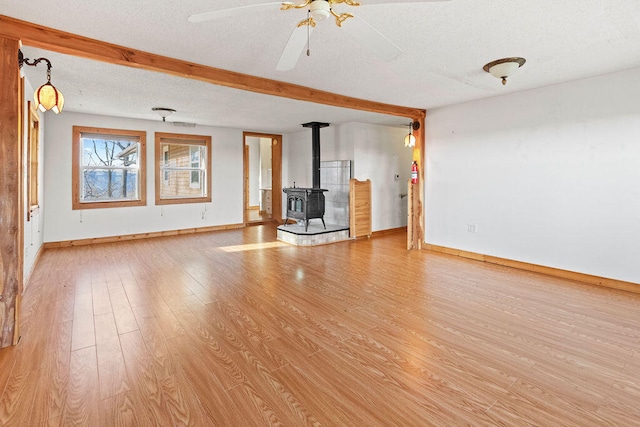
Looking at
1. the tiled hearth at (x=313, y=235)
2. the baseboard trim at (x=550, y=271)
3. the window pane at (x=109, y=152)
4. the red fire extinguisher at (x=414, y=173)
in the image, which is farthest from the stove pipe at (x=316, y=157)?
the window pane at (x=109, y=152)

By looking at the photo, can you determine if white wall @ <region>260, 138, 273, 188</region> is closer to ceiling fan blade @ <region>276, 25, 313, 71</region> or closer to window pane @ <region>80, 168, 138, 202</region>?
window pane @ <region>80, 168, 138, 202</region>

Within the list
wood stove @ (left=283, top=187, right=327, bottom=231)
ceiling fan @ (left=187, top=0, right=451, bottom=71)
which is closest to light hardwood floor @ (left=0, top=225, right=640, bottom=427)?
ceiling fan @ (left=187, top=0, right=451, bottom=71)

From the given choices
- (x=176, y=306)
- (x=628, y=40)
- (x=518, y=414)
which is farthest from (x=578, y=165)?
(x=176, y=306)

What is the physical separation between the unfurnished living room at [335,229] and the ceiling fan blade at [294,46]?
20mm

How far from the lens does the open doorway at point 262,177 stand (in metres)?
8.34

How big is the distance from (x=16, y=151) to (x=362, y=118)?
198 inches

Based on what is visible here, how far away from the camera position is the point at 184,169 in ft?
22.8

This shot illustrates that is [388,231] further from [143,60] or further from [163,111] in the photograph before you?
[143,60]

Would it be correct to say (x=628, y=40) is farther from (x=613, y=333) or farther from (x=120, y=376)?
(x=120, y=376)

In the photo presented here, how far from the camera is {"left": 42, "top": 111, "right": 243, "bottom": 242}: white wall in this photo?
548 centimetres

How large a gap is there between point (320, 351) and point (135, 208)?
5.58 metres

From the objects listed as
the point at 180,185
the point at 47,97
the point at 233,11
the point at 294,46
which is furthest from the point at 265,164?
the point at 233,11

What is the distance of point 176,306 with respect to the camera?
9.64 ft

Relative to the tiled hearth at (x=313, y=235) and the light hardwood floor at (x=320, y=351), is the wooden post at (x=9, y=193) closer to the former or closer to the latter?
the light hardwood floor at (x=320, y=351)
